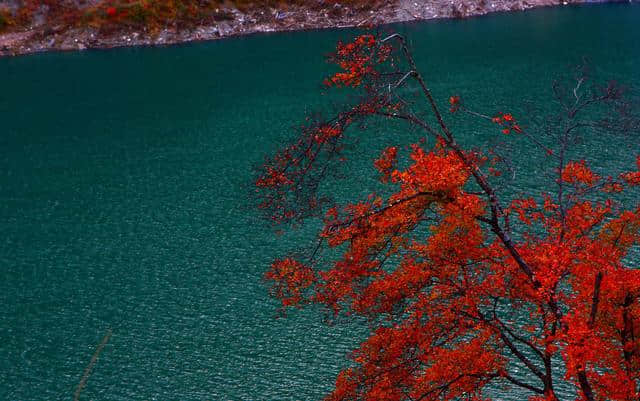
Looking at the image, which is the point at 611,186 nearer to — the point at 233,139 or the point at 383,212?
the point at 383,212

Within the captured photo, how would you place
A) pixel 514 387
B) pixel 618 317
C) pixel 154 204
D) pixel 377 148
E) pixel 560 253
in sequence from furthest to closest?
1. pixel 377 148
2. pixel 154 204
3. pixel 514 387
4. pixel 618 317
5. pixel 560 253

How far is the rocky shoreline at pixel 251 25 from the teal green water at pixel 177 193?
2.60 metres

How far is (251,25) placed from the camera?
79250 millimetres

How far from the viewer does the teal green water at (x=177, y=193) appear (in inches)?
955

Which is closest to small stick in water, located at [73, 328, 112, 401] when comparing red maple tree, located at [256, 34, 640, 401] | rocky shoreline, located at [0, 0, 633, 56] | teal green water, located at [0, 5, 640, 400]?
teal green water, located at [0, 5, 640, 400]

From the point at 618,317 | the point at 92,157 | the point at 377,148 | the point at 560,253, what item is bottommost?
the point at 92,157

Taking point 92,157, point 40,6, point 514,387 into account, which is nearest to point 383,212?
point 514,387

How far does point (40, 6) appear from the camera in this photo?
80.1 m

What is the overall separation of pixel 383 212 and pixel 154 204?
26.6 metres

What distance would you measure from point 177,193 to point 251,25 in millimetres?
46197

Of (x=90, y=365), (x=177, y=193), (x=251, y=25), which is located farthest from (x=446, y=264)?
(x=251, y=25)

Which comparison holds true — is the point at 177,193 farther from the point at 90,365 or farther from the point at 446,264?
the point at 446,264

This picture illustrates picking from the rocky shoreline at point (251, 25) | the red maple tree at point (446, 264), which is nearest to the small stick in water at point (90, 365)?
the red maple tree at point (446, 264)

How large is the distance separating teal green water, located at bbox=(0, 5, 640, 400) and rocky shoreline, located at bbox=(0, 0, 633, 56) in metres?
2.60
